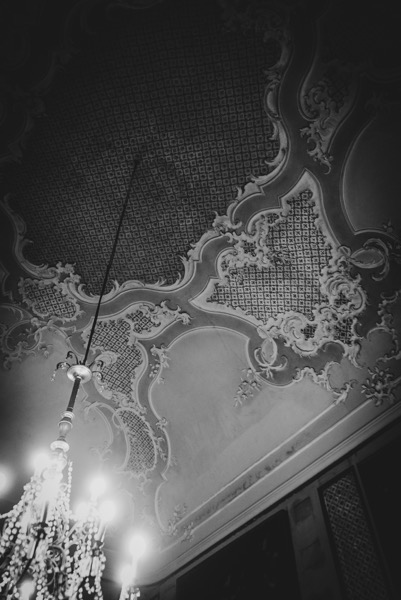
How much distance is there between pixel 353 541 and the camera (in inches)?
162

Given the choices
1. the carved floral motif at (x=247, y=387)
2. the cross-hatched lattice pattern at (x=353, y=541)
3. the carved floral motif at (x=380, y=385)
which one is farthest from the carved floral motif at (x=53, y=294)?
the cross-hatched lattice pattern at (x=353, y=541)

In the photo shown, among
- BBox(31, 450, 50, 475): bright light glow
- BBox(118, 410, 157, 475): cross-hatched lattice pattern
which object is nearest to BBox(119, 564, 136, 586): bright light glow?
BBox(31, 450, 50, 475): bright light glow

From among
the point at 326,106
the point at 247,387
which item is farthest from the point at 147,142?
the point at 247,387

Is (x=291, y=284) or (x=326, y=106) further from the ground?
(x=326, y=106)

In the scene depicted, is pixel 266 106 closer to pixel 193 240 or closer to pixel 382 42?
pixel 382 42

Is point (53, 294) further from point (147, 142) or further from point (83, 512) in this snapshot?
point (83, 512)

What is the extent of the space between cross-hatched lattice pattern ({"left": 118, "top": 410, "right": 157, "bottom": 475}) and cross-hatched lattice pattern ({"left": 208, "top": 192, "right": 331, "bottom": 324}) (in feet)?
6.68

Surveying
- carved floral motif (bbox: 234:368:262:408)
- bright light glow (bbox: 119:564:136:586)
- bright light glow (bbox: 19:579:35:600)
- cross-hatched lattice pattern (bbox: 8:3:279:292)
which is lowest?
bright light glow (bbox: 19:579:35:600)

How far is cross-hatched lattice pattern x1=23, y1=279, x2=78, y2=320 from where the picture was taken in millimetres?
5340

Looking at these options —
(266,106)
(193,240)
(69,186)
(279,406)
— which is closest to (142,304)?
(193,240)

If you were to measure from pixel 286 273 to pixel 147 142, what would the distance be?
2.02 meters

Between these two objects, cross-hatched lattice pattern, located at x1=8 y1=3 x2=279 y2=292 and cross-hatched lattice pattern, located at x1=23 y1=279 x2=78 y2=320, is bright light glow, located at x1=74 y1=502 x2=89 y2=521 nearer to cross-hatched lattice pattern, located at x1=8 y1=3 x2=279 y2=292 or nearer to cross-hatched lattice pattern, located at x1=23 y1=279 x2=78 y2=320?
cross-hatched lattice pattern, located at x1=23 y1=279 x2=78 y2=320

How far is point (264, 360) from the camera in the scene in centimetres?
537

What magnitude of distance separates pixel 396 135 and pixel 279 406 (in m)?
3.15
